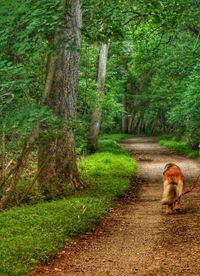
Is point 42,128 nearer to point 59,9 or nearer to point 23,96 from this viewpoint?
point 23,96

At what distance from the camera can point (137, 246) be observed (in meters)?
8.77

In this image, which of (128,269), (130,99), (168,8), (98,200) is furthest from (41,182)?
(130,99)

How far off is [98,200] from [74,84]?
375cm

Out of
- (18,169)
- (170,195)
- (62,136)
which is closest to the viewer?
(170,195)

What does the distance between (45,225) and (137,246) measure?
187 cm

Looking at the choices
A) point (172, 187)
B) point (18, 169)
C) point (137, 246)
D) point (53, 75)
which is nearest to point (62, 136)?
point (53, 75)

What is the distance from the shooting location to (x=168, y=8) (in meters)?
17.5

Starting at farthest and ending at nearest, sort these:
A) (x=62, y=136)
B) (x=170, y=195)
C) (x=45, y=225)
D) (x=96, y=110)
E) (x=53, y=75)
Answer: (x=96, y=110)
(x=62, y=136)
(x=53, y=75)
(x=170, y=195)
(x=45, y=225)

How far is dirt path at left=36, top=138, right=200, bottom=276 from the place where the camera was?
7.38m

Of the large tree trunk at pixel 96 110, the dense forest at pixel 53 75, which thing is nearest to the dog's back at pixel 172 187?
the dense forest at pixel 53 75

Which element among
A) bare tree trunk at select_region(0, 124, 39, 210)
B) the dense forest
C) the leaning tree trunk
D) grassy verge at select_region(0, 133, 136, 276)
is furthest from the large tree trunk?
bare tree trunk at select_region(0, 124, 39, 210)

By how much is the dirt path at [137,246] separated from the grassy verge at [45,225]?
0.75ft

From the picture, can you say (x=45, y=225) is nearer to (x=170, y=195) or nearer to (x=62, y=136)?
(x=170, y=195)

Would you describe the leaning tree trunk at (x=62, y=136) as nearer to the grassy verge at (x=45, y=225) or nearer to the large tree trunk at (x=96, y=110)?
the grassy verge at (x=45, y=225)
